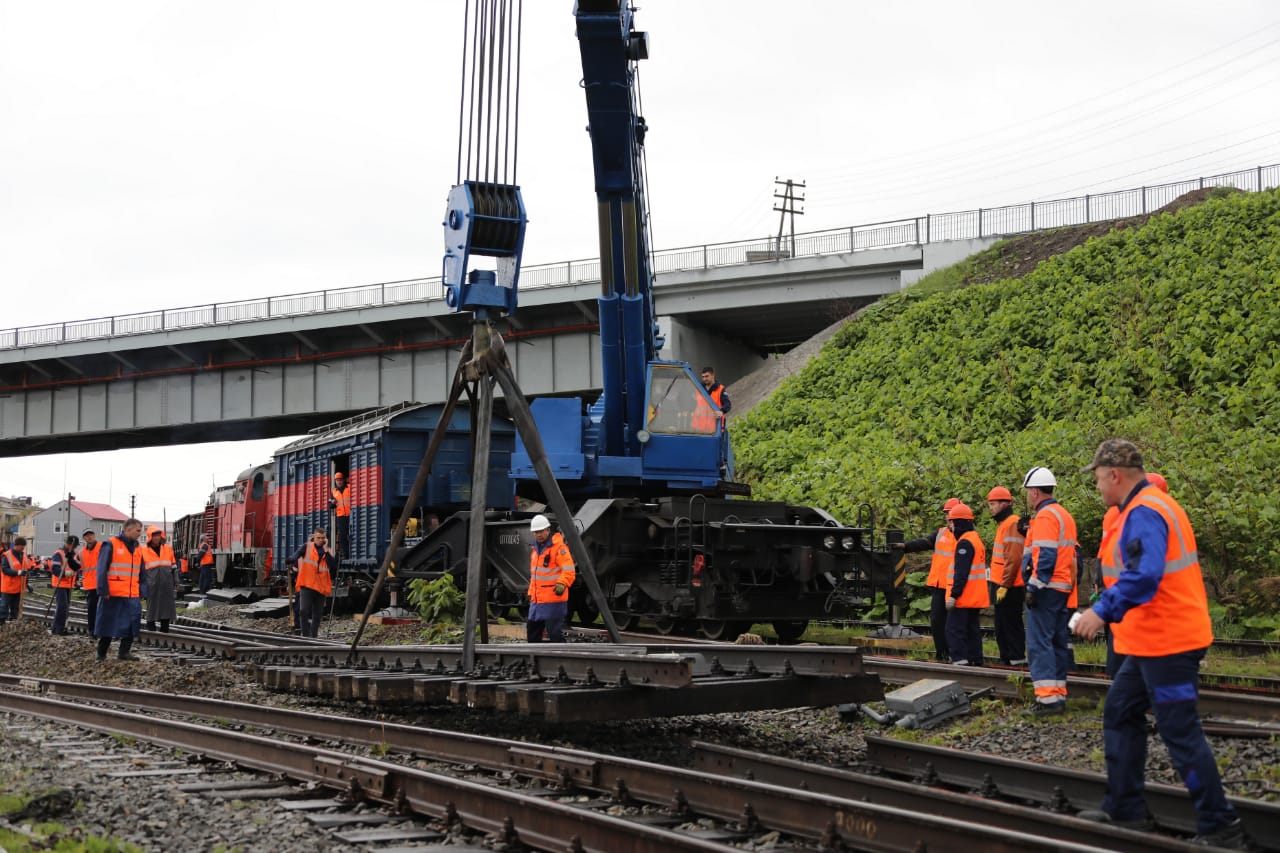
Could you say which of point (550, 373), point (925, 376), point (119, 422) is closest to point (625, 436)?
point (925, 376)

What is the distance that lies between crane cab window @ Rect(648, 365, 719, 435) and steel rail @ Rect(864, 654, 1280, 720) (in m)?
4.04

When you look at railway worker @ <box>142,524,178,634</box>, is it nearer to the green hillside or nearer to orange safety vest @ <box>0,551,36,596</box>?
orange safety vest @ <box>0,551,36,596</box>

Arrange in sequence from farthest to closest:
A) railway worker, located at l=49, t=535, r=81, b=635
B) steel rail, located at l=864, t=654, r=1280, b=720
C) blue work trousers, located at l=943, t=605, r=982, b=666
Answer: railway worker, located at l=49, t=535, r=81, b=635 < blue work trousers, located at l=943, t=605, r=982, b=666 < steel rail, located at l=864, t=654, r=1280, b=720

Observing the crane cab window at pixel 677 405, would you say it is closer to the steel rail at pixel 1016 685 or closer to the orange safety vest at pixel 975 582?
the orange safety vest at pixel 975 582

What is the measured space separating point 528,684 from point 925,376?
21.4 meters

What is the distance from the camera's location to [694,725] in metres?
8.52

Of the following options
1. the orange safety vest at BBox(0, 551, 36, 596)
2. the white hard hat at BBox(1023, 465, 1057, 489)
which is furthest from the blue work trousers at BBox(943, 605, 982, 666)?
the orange safety vest at BBox(0, 551, 36, 596)

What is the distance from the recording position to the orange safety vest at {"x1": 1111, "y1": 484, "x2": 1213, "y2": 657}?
464 centimetres

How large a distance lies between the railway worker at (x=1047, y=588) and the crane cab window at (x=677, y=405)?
5344mm

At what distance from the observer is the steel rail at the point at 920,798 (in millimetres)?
4422

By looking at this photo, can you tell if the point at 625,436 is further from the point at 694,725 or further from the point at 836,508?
the point at 836,508

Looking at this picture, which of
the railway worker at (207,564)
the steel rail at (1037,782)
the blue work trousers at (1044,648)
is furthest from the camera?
the railway worker at (207,564)

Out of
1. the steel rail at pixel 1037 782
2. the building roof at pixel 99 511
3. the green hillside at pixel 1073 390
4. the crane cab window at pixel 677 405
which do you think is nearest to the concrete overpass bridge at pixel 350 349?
the green hillside at pixel 1073 390

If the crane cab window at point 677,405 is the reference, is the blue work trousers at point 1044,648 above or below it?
below
